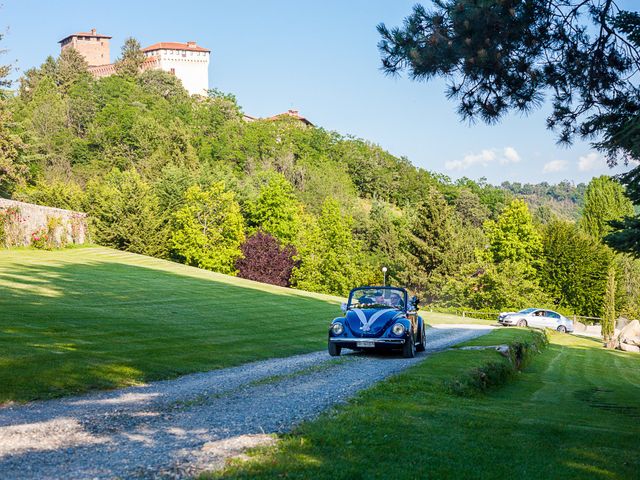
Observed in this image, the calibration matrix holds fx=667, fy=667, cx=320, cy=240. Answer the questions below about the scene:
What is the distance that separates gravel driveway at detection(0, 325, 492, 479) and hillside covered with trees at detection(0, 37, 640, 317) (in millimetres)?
37160

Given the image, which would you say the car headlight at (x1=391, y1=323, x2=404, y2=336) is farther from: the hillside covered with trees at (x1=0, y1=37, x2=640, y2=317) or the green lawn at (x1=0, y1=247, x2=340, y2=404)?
the hillside covered with trees at (x1=0, y1=37, x2=640, y2=317)

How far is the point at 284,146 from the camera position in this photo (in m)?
132

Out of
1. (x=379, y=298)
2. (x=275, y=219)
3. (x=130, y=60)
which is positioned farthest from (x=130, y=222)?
(x=130, y=60)

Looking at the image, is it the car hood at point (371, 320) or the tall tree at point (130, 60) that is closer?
the car hood at point (371, 320)

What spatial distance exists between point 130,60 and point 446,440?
5980 inches

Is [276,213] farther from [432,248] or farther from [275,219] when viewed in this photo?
[432,248]

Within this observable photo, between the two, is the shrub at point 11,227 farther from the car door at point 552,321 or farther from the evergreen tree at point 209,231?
the car door at point 552,321

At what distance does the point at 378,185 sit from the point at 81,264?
326 ft

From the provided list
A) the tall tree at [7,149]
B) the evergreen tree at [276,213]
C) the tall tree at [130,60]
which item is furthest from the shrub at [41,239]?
the tall tree at [130,60]

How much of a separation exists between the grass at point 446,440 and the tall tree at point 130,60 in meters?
137

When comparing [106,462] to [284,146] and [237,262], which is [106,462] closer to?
[237,262]

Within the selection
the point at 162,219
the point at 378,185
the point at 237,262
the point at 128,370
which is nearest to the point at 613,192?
the point at 378,185

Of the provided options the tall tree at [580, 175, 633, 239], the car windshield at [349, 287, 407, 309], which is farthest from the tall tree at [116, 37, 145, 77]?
the car windshield at [349, 287, 407, 309]

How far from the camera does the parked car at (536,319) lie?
4841 centimetres
